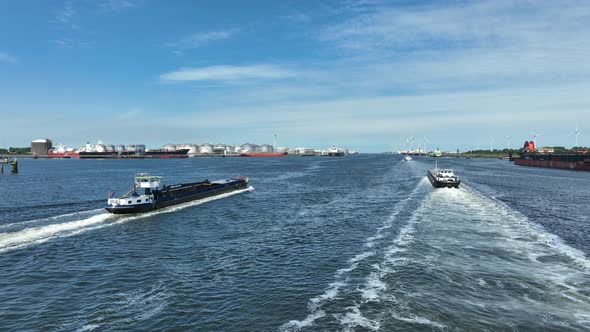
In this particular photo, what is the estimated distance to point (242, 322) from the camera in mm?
18844

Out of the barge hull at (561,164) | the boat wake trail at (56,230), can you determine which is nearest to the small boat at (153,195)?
the boat wake trail at (56,230)

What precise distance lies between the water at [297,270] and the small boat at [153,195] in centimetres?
251

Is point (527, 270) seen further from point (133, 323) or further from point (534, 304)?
point (133, 323)

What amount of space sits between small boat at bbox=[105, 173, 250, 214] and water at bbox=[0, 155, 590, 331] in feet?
8.25

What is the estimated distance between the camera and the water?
19047mm

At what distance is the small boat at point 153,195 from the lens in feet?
166

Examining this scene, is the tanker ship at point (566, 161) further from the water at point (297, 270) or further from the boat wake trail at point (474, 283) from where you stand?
the boat wake trail at point (474, 283)

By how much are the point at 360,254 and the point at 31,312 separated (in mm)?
24011

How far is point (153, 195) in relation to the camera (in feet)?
183

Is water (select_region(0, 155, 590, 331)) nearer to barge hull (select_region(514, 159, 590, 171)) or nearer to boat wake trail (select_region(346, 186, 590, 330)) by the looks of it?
boat wake trail (select_region(346, 186, 590, 330))

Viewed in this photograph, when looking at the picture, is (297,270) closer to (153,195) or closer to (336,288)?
(336,288)

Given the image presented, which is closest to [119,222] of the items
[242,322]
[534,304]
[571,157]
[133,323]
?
[133,323]

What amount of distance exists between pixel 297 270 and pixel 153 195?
122ft

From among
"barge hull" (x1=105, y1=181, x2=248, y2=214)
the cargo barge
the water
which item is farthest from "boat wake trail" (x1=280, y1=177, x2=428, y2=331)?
the cargo barge
